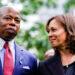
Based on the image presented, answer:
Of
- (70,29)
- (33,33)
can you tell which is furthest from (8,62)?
(33,33)

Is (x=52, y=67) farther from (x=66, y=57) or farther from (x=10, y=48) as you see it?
(x=10, y=48)

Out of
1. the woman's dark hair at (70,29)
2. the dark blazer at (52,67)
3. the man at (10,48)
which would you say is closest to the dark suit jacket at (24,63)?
the man at (10,48)

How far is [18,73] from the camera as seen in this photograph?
6.56 m

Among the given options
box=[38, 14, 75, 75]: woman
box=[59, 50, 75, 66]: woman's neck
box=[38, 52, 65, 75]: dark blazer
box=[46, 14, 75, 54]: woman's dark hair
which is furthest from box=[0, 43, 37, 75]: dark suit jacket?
box=[46, 14, 75, 54]: woman's dark hair

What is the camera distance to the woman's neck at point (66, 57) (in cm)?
636

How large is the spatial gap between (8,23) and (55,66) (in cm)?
105

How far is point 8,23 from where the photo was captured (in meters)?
6.42

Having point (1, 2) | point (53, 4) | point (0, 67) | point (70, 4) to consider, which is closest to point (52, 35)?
point (0, 67)

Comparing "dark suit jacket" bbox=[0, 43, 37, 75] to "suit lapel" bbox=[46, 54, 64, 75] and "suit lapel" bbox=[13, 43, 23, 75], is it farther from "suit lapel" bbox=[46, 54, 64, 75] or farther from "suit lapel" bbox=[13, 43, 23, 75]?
"suit lapel" bbox=[46, 54, 64, 75]

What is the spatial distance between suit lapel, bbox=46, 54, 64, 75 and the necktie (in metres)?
0.61

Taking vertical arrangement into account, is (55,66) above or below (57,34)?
below

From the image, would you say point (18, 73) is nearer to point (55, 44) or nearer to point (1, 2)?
point (55, 44)

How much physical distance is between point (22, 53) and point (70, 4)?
735cm

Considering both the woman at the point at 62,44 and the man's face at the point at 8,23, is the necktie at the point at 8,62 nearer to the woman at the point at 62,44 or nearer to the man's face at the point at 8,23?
the man's face at the point at 8,23
